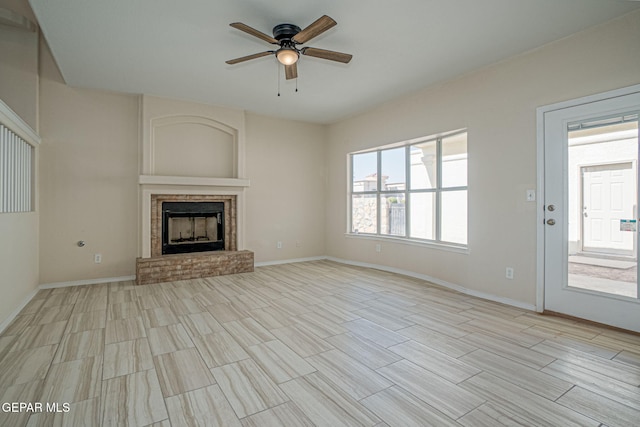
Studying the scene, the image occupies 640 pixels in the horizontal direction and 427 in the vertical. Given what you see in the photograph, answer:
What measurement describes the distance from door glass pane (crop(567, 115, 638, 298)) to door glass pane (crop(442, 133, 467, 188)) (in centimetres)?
127

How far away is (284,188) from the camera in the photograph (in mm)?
6156

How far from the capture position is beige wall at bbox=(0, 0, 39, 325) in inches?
130

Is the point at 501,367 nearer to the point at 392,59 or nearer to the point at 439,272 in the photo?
the point at 439,272

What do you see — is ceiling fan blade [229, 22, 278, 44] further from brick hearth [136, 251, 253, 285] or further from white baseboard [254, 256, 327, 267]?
white baseboard [254, 256, 327, 267]

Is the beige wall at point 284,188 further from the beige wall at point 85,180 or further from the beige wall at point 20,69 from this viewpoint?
the beige wall at point 20,69

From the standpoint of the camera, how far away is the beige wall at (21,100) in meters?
3.30

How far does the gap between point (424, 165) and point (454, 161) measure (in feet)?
1.75

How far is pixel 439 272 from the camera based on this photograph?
4.41 m

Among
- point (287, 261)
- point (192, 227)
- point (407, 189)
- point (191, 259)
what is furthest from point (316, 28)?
point (287, 261)

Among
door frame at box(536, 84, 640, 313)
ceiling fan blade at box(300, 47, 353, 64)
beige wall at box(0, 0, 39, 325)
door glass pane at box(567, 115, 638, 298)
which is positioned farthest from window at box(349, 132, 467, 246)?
beige wall at box(0, 0, 39, 325)

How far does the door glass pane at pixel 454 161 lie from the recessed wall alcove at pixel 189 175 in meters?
3.24

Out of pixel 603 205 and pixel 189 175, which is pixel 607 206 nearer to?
pixel 603 205

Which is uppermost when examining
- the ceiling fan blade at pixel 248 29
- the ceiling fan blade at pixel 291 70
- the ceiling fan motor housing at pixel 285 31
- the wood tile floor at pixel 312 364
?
the ceiling fan motor housing at pixel 285 31

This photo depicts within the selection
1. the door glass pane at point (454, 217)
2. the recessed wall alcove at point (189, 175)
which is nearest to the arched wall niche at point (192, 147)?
the recessed wall alcove at point (189, 175)
